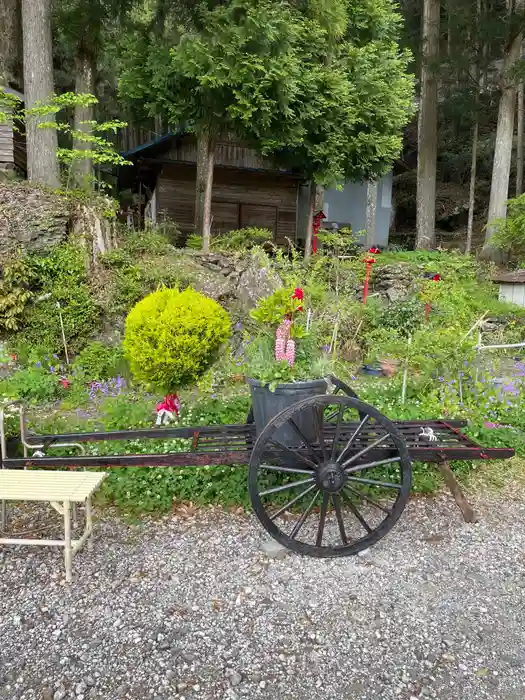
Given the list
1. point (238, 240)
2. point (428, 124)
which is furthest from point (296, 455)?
point (428, 124)

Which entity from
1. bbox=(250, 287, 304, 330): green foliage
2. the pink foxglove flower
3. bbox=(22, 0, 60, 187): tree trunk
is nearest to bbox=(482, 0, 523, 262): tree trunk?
bbox=(22, 0, 60, 187): tree trunk

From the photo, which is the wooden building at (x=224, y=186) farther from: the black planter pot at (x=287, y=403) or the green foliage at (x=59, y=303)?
the black planter pot at (x=287, y=403)

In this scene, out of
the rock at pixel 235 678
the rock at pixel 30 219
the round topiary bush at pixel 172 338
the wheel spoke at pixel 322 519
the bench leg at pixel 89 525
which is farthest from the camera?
the rock at pixel 30 219

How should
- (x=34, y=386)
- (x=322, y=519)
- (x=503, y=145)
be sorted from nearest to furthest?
(x=322, y=519) < (x=34, y=386) < (x=503, y=145)

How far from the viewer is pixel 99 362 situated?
299 inches

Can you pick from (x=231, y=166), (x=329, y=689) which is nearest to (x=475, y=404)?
(x=329, y=689)

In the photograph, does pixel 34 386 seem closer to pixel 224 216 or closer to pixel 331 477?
pixel 331 477

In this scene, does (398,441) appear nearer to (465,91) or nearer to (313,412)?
(313,412)

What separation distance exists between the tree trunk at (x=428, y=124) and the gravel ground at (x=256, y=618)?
1545 cm

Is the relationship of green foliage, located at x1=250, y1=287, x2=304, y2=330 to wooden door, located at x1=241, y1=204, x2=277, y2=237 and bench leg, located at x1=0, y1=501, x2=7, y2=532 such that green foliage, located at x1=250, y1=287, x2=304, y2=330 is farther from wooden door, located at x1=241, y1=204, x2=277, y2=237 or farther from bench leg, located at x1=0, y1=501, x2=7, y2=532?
wooden door, located at x1=241, y1=204, x2=277, y2=237

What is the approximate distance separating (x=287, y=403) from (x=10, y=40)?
48.8ft

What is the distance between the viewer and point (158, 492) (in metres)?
3.83

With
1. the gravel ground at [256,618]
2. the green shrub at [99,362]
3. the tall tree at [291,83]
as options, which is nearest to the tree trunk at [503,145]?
the tall tree at [291,83]

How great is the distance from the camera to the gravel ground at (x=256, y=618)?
88.4 inches
